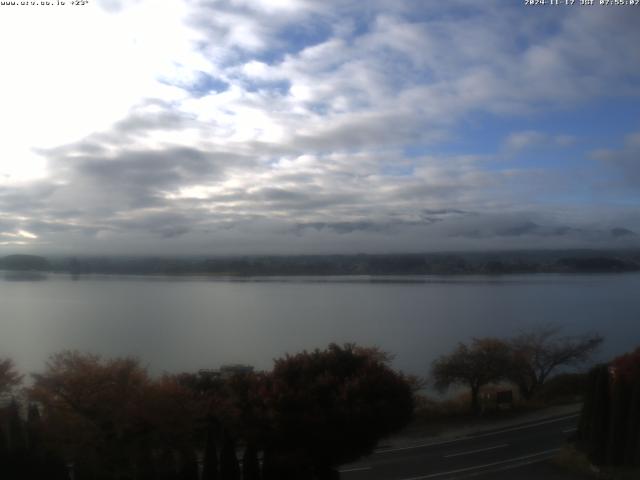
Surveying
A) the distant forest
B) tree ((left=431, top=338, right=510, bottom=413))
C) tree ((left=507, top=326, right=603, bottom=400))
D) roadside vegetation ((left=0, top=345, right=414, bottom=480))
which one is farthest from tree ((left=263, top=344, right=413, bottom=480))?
the distant forest

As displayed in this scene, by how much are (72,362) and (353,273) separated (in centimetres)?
3187

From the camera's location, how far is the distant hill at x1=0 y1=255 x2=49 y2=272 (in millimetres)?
22531

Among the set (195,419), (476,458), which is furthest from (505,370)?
(195,419)

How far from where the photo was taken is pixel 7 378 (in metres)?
10.4

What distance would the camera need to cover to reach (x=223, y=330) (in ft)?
93.6

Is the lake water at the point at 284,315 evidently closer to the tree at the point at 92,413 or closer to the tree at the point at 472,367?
the tree at the point at 472,367

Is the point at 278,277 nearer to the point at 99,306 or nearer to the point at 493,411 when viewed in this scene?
the point at 99,306

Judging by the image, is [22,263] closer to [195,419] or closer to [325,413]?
[195,419]

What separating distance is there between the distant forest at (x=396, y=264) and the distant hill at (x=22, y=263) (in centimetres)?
879

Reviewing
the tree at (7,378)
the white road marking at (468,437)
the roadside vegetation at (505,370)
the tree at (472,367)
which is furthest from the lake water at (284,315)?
the white road marking at (468,437)

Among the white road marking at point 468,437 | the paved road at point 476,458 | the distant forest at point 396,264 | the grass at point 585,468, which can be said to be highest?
the distant forest at point 396,264

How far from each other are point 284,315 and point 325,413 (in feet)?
80.1

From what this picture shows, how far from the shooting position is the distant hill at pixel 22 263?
73.9 ft

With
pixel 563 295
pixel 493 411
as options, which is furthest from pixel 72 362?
pixel 563 295
